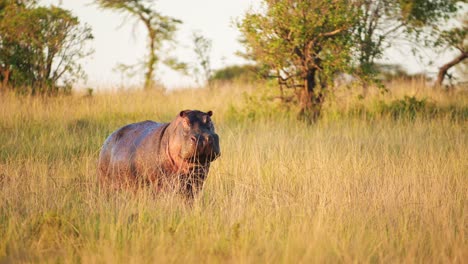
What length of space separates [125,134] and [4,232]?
1.56 meters

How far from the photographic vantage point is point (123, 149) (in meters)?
5.04

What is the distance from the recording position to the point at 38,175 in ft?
18.1

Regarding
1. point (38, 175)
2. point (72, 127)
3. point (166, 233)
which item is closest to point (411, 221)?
point (166, 233)

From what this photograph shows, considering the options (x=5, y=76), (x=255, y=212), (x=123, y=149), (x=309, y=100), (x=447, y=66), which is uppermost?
(x=447, y=66)

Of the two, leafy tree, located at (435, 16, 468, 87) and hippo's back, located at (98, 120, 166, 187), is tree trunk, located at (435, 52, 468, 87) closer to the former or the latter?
leafy tree, located at (435, 16, 468, 87)

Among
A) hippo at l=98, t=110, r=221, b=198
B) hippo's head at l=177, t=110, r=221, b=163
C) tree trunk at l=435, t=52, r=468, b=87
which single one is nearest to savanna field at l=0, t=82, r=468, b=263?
hippo at l=98, t=110, r=221, b=198

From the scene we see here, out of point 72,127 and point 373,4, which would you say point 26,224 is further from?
point 373,4

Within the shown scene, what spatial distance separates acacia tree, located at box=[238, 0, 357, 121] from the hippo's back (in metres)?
4.79

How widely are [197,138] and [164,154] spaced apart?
0.48 m

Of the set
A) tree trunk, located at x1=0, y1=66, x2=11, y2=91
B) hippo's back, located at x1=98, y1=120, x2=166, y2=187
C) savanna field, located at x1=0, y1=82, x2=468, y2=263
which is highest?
tree trunk, located at x1=0, y1=66, x2=11, y2=91

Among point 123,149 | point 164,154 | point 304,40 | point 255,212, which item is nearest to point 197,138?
point 164,154

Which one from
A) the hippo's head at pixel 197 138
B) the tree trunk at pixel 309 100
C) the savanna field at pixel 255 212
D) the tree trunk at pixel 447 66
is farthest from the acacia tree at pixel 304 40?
the hippo's head at pixel 197 138

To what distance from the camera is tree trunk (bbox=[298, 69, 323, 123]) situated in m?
10.6

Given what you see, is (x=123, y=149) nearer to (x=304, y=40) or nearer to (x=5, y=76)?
(x=304, y=40)
